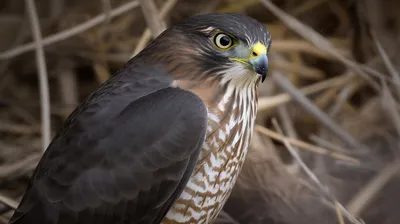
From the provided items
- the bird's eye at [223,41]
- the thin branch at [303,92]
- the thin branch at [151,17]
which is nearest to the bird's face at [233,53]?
the bird's eye at [223,41]

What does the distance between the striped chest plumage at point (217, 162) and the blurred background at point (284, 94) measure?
0.33 metres

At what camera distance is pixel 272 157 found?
2922 mm

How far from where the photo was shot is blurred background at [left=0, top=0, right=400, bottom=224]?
280cm

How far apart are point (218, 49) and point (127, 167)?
1.55 ft

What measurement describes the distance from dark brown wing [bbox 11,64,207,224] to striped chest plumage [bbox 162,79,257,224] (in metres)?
0.04

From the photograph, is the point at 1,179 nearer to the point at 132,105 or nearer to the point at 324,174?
the point at 132,105

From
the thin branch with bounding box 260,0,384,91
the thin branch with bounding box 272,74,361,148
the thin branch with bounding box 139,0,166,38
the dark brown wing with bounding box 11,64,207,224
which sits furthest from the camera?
the thin branch with bounding box 272,74,361,148

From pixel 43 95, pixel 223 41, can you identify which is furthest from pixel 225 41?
pixel 43 95

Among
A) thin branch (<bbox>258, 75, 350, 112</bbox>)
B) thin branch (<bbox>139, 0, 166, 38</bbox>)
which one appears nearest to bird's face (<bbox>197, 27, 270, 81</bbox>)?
thin branch (<bbox>139, 0, 166, 38</bbox>)

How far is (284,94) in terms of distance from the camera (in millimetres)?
3494

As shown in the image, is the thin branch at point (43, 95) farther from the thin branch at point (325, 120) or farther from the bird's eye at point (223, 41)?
the thin branch at point (325, 120)

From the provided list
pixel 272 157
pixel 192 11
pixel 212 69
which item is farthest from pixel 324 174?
pixel 192 11

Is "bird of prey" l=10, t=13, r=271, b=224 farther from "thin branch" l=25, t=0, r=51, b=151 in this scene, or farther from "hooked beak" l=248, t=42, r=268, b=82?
"thin branch" l=25, t=0, r=51, b=151

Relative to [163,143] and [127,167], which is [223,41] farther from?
[127,167]
